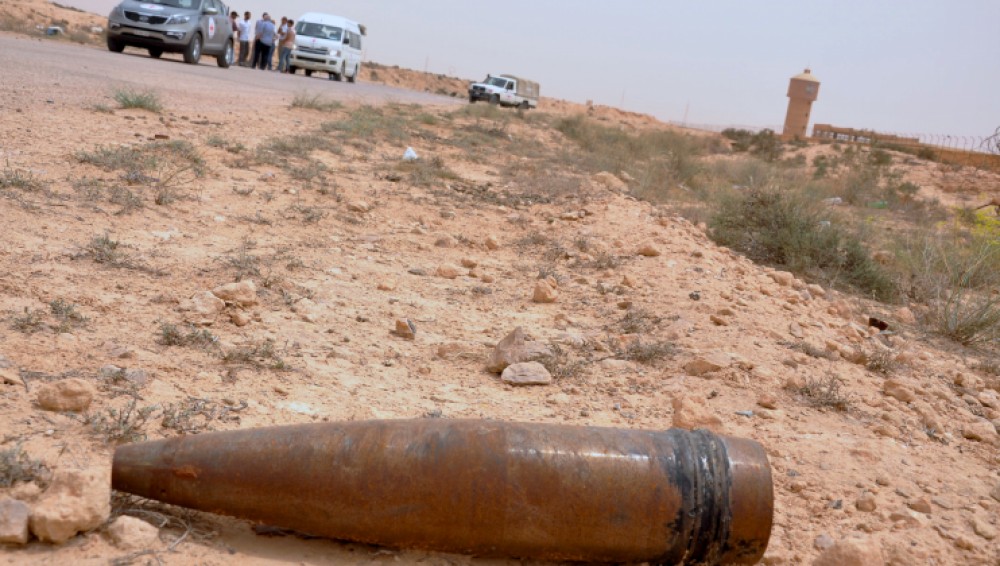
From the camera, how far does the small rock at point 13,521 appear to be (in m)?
1.88

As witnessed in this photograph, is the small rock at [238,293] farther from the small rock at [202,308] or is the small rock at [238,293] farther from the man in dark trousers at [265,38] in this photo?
the man in dark trousers at [265,38]

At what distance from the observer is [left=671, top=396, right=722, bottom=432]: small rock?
11.0 ft

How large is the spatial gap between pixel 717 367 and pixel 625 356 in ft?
1.58

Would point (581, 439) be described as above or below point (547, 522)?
above

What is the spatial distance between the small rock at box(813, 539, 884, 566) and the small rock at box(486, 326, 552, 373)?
169 cm

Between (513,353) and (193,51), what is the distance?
14.9 meters

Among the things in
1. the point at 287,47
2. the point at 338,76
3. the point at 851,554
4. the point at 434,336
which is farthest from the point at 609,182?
the point at 338,76

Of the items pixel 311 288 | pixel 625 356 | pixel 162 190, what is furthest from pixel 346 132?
pixel 625 356

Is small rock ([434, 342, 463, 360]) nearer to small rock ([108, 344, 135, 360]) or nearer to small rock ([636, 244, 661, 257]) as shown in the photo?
small rock ([108, 344, 135, 360])

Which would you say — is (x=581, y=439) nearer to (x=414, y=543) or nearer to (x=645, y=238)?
(x=414, y=543)

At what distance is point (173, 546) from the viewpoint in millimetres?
2027

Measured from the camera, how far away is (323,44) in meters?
23.3

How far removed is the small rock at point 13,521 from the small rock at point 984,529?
115 inches

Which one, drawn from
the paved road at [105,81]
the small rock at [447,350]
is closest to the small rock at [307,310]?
the small rock at [447,350]
